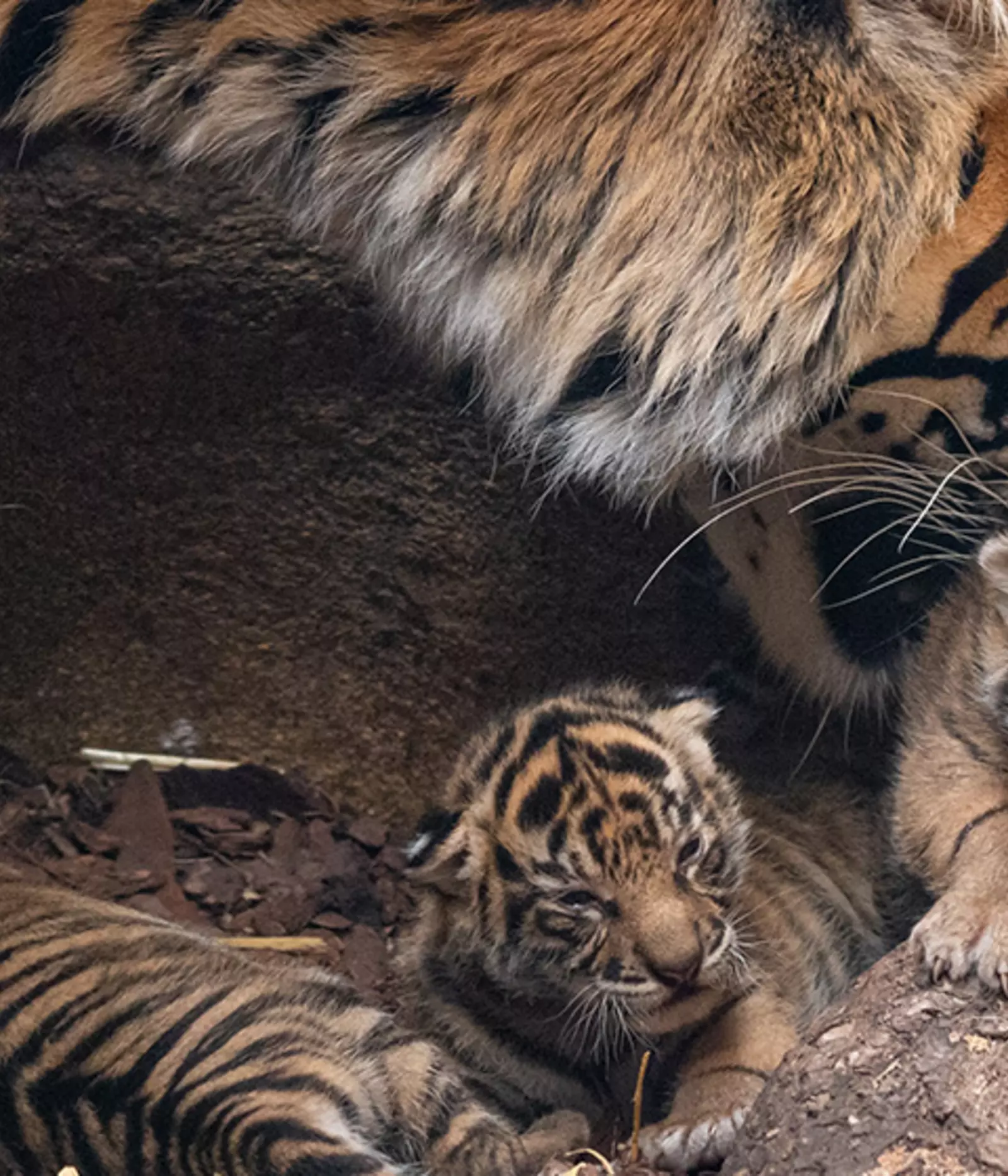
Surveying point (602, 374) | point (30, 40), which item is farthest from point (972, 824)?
point (30, 40)

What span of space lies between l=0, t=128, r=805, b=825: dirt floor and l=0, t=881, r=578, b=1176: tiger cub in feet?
2.94

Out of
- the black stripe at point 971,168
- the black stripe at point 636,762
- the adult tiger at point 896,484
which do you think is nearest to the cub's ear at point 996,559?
the adult tiger at point 896,484

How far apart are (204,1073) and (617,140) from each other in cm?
117

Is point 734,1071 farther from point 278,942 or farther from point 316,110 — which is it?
point 316,110

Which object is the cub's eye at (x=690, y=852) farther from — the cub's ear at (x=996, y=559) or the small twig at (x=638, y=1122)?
the cub's ear at (x=996, y=559)

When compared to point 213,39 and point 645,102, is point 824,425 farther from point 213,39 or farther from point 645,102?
point 213,39

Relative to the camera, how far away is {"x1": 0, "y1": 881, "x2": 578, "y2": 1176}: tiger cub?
1950 mm

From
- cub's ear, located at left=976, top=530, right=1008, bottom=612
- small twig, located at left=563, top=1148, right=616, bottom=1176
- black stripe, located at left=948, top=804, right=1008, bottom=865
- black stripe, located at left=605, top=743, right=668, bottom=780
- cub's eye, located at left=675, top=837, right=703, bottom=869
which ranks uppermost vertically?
cub's ear, located at left=976, top=530, right=1008, bottom=612

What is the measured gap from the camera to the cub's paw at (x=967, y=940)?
1951 mm

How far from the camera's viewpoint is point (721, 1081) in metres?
2.34

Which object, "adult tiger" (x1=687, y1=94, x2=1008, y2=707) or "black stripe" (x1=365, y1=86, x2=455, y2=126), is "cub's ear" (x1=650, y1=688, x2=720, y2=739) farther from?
"black stripe" (x1=365, y1=86, x2=455, y2=126)

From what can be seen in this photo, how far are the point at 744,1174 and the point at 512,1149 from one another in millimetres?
391

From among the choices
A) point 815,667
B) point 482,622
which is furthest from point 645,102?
point 482,622

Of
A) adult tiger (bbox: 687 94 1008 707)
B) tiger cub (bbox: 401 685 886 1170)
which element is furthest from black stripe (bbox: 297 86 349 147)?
tiger cub (bbox: 401 685 886 1170)
